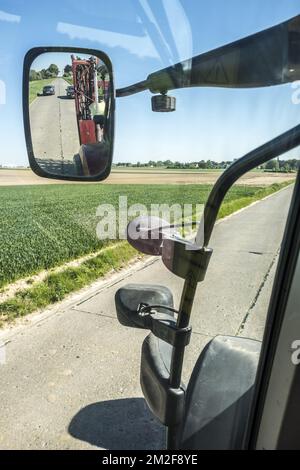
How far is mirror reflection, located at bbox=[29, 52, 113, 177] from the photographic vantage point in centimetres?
98

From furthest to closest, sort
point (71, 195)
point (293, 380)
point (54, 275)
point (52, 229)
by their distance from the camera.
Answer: point (54, 275) → point (52, 229) → point (71, 195) → point (293, 380)

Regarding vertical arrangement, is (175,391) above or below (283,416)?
below

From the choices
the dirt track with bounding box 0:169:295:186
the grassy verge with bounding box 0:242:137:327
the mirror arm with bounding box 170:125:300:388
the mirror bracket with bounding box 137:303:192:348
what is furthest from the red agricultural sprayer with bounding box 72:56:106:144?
the grassy verge with bounding box 0:242:137:327

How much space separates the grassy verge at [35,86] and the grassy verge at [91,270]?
1.77 feet

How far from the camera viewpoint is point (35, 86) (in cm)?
99

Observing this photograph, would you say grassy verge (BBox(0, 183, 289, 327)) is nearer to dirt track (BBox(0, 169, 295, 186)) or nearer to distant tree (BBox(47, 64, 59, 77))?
dirt track (BBox(0, 169, 295, 186))

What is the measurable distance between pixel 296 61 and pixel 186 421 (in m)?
0.89

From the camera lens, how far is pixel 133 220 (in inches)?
45.8

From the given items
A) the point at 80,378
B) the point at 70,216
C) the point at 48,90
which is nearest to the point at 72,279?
the point at 70,216

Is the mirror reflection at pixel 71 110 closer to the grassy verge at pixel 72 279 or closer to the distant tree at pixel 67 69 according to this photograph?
the distant tree at pixel 67 69

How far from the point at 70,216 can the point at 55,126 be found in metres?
0.96

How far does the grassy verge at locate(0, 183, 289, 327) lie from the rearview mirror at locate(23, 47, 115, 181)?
37 cm

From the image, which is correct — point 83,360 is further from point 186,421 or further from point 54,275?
point 186,421
